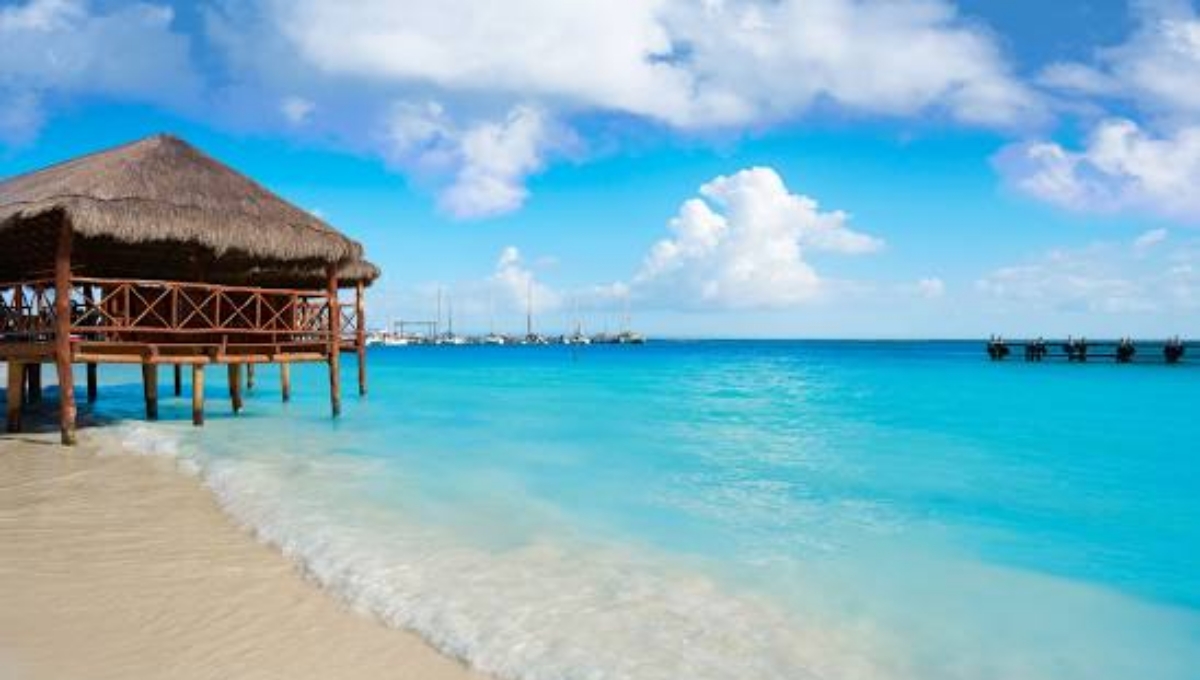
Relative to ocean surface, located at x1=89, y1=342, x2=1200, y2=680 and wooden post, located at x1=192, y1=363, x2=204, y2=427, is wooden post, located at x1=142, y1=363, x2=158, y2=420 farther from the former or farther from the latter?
wooden post, located at x1=192, y1=363, x2=204, y2=427

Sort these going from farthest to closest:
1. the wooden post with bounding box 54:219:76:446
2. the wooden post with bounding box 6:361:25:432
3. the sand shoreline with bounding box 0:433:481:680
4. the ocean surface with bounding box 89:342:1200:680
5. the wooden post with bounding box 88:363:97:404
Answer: the wooden post with bounding box 88:363:97:404, the wooden post with bounding box 6:361:25:432, the wooden post with bounding box 54:219:76:446, the ocean surface with bounding box 89:342:1200:680, the sand shoreline with bounding box 0:433:481:680

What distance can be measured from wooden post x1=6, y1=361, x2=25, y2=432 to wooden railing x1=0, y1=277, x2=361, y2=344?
53 centimetres

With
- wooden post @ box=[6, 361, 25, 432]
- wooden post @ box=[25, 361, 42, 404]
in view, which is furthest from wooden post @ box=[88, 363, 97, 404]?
wooden post @ box=[6, 361, 25, 432]

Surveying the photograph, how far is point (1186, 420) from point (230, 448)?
68.8ft

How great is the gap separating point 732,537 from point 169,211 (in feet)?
28.6

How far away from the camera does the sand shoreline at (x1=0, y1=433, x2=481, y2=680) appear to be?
12.8 feet

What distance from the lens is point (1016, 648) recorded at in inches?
195

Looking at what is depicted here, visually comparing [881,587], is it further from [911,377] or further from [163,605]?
[911,377]

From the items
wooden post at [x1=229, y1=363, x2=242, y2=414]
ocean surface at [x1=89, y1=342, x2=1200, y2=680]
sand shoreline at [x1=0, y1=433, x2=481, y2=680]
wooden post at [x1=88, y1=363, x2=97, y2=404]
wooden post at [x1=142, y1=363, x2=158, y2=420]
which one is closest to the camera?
sand shoreline at [x1=0, y1=433, x2=481, y2=680]

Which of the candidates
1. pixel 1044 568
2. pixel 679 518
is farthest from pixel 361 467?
pixel 1044 568

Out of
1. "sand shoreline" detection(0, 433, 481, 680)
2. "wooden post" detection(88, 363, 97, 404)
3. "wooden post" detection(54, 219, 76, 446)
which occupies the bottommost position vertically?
"sand shoreline" detection(0, 433, 481, 680)

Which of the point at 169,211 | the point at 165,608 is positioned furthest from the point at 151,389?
the point at 165,608

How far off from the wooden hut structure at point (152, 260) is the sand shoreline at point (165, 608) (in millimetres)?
4484

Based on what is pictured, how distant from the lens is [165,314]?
1378 centimetres
